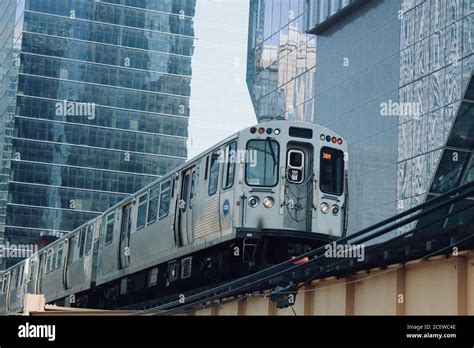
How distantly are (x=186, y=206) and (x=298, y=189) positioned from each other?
2.70 m

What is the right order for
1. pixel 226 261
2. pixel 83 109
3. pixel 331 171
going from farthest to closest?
1. pixel 83 109
2. pixel 331 171
3. pixel 226 261

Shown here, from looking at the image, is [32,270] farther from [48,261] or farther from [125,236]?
[125,236]

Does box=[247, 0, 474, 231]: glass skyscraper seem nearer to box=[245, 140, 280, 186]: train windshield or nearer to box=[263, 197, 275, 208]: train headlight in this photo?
box=[245, 140, 280, 186]: train windshield

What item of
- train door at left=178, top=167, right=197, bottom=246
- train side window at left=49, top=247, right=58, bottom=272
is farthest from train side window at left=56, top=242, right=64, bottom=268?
train door at left=178, top=167, right=197, bottom=246

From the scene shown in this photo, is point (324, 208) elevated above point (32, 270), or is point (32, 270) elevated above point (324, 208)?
point (32, 270)

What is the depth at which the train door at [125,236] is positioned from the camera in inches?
903

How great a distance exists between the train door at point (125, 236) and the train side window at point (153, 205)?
69.3 inches

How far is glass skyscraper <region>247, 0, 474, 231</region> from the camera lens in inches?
1419

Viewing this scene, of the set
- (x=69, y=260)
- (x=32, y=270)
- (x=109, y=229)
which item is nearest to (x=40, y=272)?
(x=32, y=270)

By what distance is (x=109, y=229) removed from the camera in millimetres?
24891

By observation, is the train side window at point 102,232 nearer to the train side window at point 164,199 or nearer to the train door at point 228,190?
the train side window at point 164,199

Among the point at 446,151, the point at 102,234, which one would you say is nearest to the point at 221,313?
the point at 102,234

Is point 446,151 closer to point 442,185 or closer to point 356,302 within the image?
point 442,185
